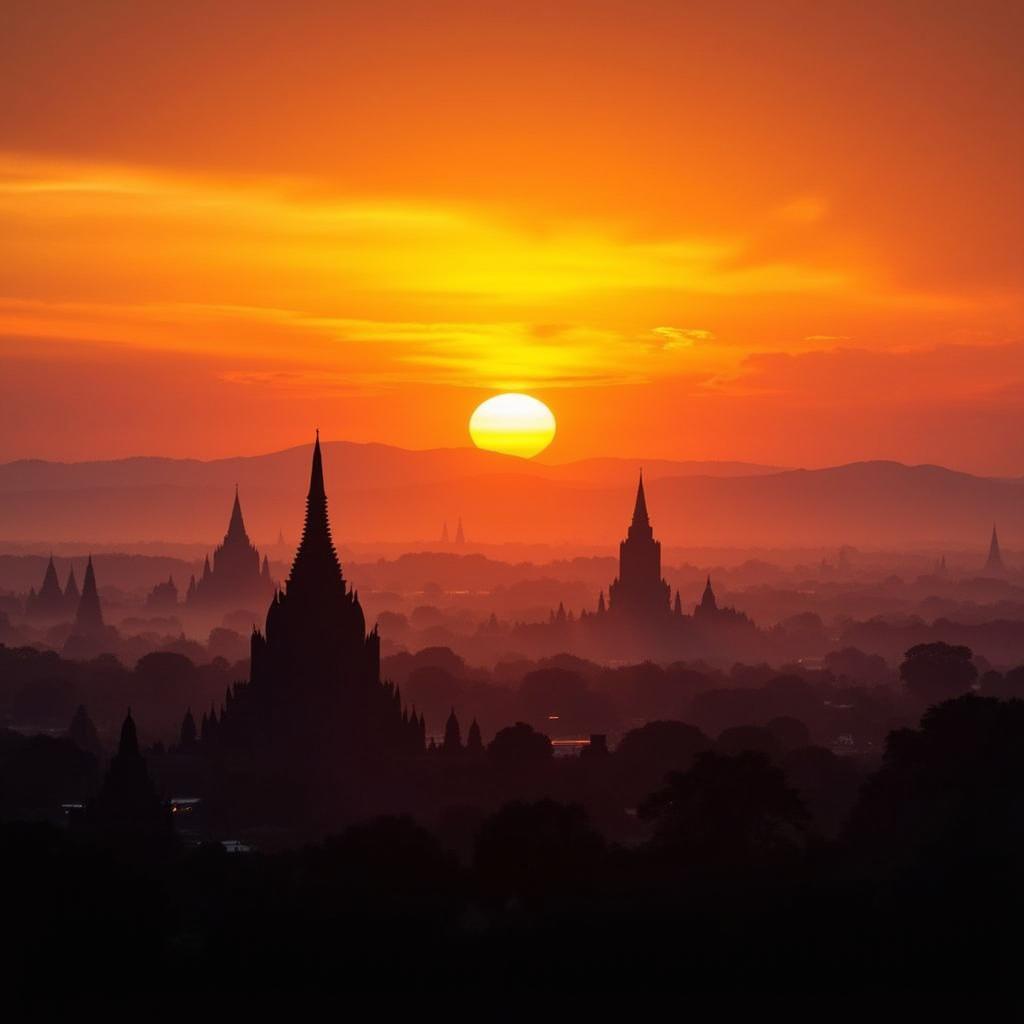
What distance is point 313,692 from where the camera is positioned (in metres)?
106

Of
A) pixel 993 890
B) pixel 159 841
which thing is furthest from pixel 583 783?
pixel 993 890

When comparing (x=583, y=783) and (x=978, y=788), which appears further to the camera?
(x=583, y=783)

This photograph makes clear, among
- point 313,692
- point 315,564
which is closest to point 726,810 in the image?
point 313,692

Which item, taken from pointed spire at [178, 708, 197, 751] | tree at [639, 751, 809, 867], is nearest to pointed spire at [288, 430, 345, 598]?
pointed spire at [178, 708, 197, 751]

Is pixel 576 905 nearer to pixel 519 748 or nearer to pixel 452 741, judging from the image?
pixel 519 748

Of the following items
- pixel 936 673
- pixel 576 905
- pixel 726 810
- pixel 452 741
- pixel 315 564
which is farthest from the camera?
pixel 936 673

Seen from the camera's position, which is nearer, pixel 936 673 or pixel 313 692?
pixel 313 692

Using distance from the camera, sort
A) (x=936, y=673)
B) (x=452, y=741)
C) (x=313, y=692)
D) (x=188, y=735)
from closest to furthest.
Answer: (x=313, y=692)
(x=452, y=741)
(x=188, y=735)
(x=936, y=673)

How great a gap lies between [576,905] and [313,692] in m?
46.4

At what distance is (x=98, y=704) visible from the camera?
167 m

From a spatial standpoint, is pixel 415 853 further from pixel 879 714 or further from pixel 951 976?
pixel 879 714

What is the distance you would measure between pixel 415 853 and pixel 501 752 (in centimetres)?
3385

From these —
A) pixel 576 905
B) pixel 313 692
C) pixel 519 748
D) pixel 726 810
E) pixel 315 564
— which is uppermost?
pixel 315 564

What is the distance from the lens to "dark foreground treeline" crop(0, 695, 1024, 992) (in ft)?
181
